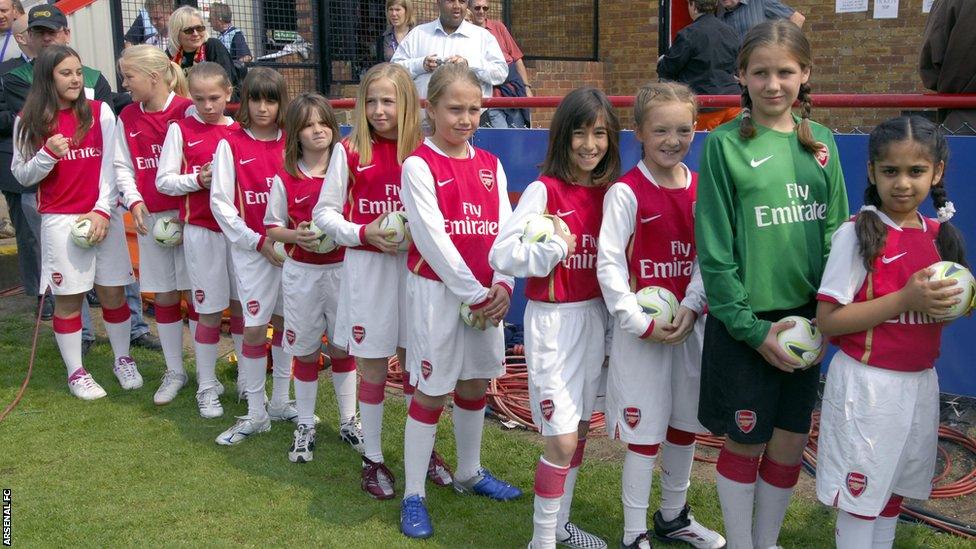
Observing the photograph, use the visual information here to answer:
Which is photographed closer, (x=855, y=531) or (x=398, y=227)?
(x=855, y=531)

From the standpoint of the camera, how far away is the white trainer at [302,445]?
4.84m

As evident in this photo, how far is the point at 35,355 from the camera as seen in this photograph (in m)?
6.83

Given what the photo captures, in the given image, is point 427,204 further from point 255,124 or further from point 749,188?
point 255,124

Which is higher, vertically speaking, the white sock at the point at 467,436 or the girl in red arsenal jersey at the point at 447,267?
the girl in red arsenal jersey at the point at 447,267

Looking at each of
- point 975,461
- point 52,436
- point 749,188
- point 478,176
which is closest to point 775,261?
point 749,188

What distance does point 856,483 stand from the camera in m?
3.07

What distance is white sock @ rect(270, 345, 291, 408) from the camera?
5449mm

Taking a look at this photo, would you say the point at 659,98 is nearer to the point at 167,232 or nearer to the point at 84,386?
the point at 167,232

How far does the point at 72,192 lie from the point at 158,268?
2.35ft

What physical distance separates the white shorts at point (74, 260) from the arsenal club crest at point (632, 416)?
3800 millimetres

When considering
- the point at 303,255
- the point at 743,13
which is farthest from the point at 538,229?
the point at 743,13

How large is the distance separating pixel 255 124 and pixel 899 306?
11.1ft

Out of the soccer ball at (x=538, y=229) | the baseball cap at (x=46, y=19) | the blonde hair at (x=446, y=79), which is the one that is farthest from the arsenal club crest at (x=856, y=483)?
the baseball cap at (x=46, y=19)

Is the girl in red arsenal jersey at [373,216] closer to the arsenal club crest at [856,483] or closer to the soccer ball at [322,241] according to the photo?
the soccer ball at [322,241]
